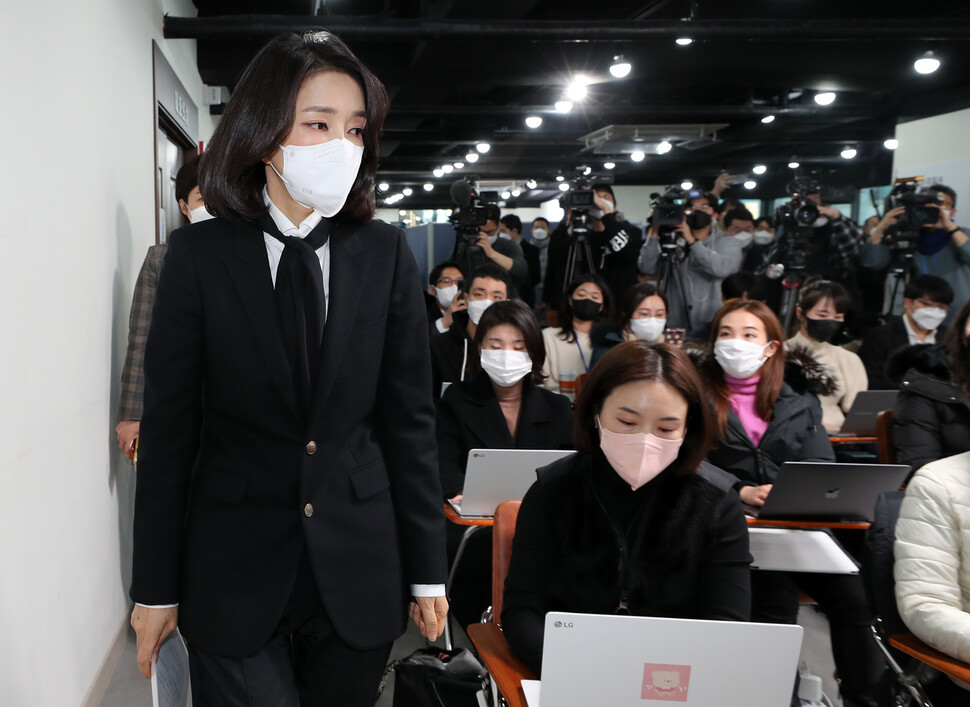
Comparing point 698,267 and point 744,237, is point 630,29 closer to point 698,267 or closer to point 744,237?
point 698,267

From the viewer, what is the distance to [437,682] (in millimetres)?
1977

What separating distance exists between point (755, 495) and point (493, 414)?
3.13 ft

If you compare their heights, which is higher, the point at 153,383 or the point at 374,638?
the point at 153,383

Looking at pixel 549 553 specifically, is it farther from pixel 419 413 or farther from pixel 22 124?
pixel 22 124

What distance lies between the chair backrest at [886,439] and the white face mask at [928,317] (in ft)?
5.24

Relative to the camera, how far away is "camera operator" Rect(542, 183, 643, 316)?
5934 mm

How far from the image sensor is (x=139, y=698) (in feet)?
9.20

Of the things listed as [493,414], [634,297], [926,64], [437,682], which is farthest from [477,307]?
[926,64]

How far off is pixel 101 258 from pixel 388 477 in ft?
6.69

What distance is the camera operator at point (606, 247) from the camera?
5.93 meters

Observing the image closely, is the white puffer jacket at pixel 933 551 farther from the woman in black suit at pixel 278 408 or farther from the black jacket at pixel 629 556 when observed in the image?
the woman in black suit at pixel 278 408

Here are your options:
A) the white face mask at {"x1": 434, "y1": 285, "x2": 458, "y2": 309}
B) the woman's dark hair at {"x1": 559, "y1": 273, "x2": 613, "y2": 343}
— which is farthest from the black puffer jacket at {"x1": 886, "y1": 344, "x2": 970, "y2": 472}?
the white face mask at {"x1": 434, "y1": 285, "x2": 458, "y2": 309}

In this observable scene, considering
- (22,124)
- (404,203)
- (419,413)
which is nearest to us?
(419,413)

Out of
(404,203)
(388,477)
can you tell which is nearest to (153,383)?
(388,477)
